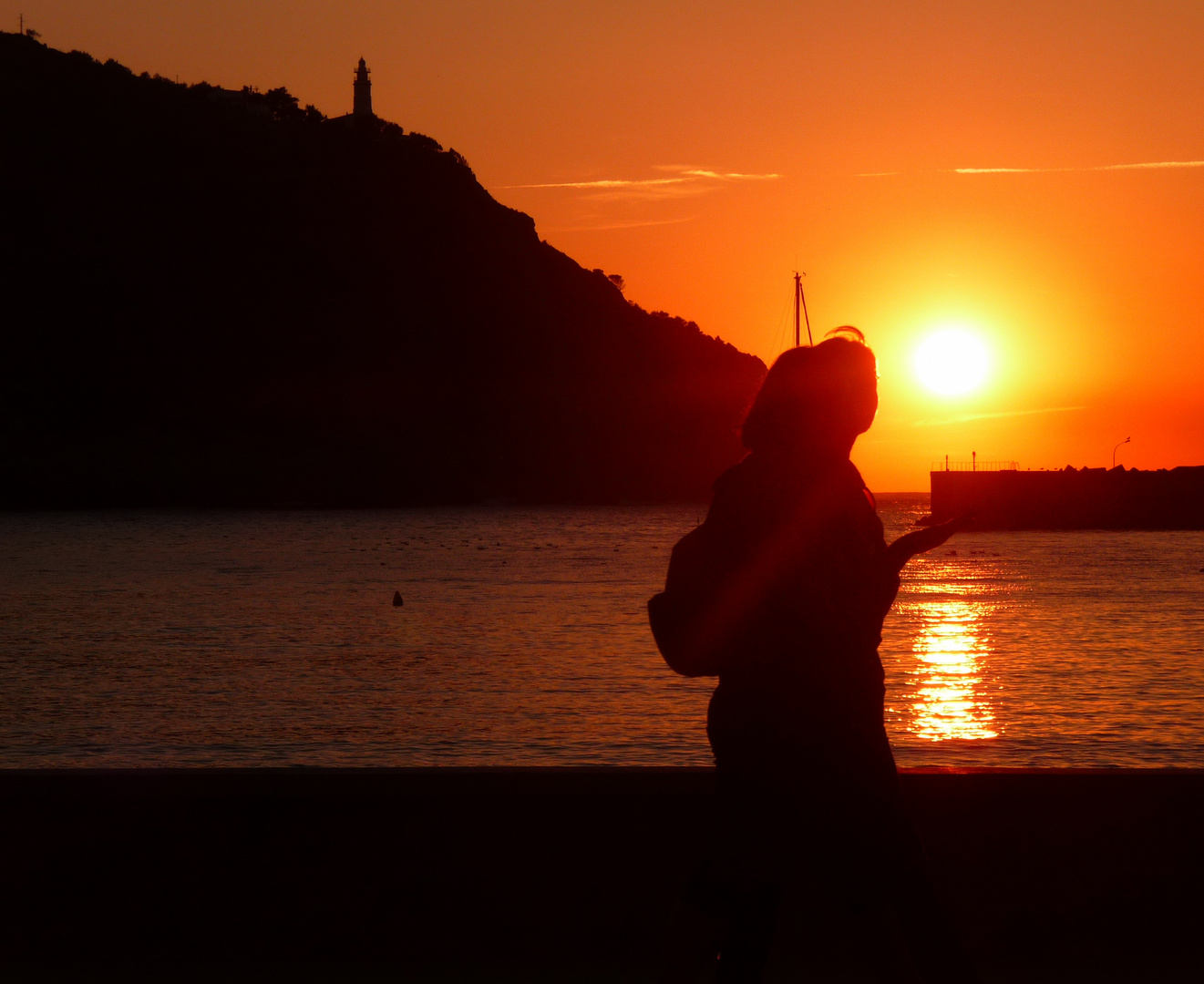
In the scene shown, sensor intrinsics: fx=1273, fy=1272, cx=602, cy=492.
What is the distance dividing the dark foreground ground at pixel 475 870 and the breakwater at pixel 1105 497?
4477 inches

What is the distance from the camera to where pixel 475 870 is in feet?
12.5

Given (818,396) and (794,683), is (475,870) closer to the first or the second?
(794,683)

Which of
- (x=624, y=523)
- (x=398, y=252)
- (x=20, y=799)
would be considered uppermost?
(x=398, y=252)

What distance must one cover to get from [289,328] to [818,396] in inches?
6596

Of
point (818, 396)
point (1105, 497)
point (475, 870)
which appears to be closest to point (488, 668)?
point (475, 870)

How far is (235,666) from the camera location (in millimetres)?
27750

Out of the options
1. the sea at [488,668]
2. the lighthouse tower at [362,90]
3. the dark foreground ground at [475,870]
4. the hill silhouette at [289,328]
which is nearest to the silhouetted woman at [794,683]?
the dark foreground ground at [475,870]

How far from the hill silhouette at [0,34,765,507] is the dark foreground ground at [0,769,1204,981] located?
516 feet

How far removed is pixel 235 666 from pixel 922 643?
19.2m

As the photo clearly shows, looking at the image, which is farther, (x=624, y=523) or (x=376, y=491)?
(x=376, y=491)

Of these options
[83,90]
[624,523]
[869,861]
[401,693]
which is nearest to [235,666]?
[401,693]

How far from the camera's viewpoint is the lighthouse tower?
185125 mm

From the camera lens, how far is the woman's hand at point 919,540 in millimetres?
2449

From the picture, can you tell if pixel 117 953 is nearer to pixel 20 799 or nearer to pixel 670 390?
pixel 20 799
